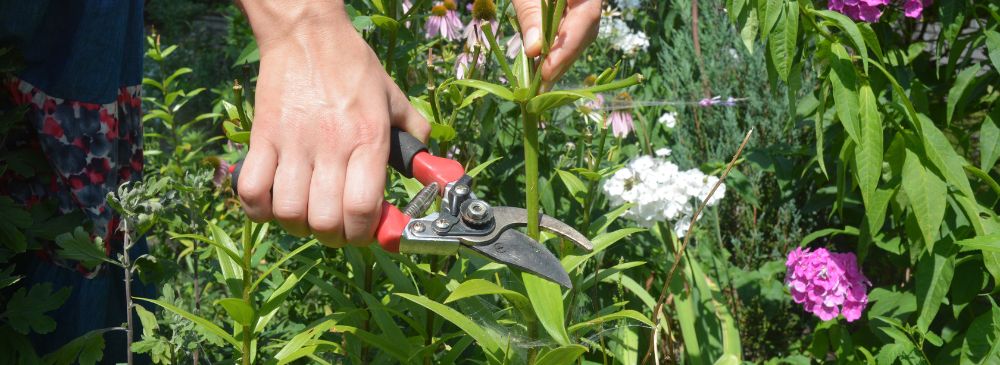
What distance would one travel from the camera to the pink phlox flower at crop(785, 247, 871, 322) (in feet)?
7.30

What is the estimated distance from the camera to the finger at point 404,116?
1178mm

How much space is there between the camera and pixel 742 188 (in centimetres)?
273

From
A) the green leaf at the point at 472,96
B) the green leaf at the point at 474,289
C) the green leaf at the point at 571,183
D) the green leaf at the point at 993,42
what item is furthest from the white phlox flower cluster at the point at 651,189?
the green leaf at the point at 474,289

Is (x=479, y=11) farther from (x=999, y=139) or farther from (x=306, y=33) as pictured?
(x=999, y=139)

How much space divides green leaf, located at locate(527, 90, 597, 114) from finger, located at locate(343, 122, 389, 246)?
235mm

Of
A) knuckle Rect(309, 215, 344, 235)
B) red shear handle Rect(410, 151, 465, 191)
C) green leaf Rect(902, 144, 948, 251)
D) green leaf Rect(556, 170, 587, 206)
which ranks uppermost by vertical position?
knuckle Rect(309, 215, 344, 235)

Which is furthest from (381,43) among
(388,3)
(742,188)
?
(742,188)

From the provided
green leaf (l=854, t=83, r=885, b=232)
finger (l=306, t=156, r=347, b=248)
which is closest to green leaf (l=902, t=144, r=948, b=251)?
green leaf (l=854, t=83, r=885, b=232)

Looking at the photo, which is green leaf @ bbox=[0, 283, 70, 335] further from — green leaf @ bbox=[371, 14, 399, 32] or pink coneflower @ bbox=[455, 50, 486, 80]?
pink coneflower @ bbox=[455, 50, 486, 80]

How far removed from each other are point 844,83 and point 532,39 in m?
0.82

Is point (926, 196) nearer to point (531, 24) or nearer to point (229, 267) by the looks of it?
point (531, 24)

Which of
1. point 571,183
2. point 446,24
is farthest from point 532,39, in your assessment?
point 446,24

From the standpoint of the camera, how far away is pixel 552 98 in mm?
1207

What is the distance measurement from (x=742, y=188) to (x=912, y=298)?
0.68 metres
